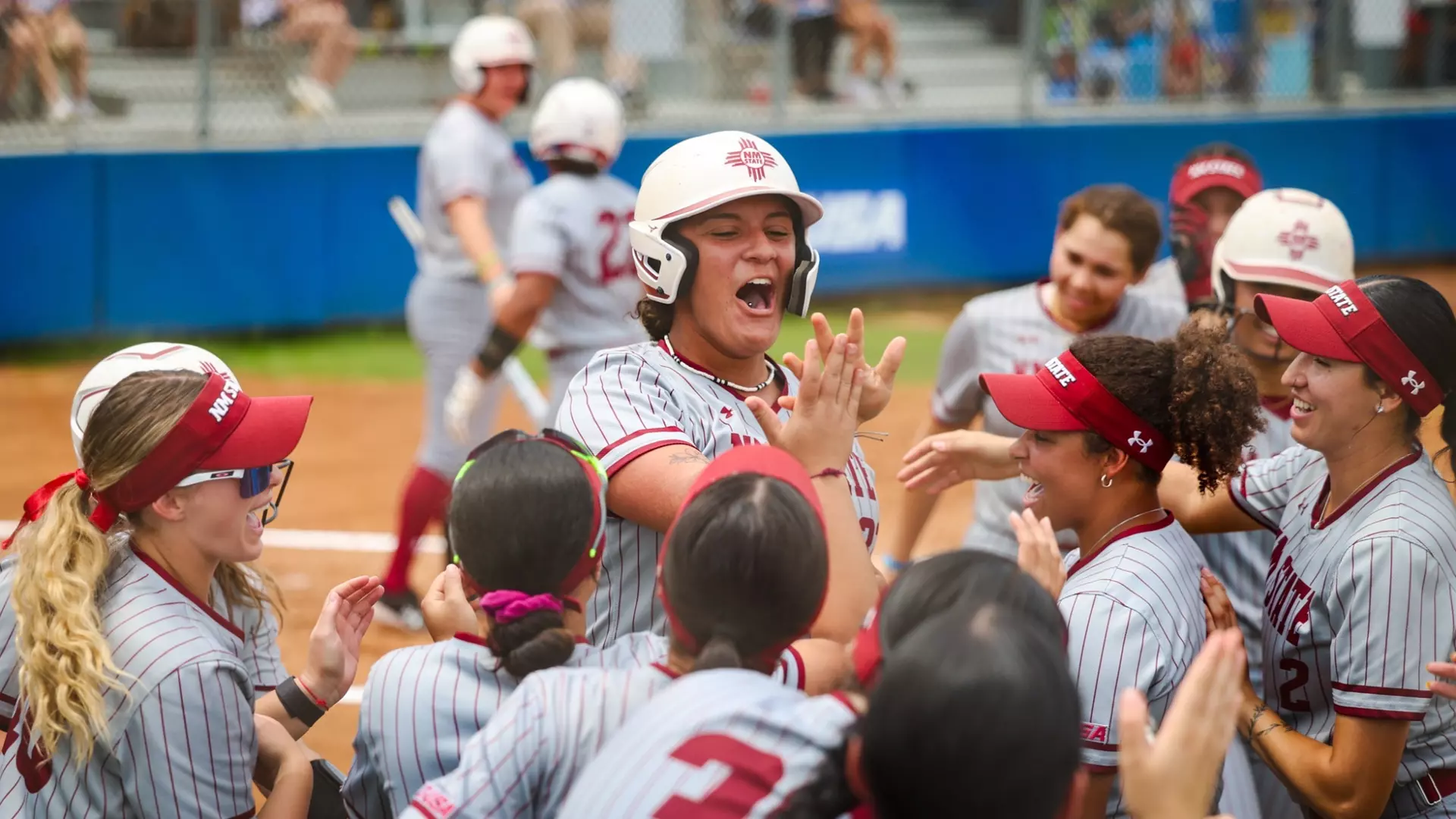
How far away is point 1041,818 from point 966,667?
219 millimetres

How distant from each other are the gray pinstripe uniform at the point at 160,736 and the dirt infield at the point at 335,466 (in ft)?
9.00

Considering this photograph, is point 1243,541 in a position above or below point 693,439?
below

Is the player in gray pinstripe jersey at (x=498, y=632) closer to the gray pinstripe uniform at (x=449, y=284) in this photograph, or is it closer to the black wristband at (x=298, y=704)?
the black wristband at (x=298, y=704)

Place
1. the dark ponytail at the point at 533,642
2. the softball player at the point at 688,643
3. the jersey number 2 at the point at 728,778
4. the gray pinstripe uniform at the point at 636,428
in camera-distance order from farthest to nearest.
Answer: the gray pinstripe uniform at the point at 636,428 < the dark ponytail at the point at 533,642 < the softball player at the point at 688,643 < the jersey number 2 at the point at 728,778

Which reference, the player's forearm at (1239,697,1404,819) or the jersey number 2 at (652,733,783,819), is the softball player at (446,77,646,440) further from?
the jersey number 2 at (652,733,783,819)

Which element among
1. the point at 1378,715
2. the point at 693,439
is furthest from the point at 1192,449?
the point at 693,439

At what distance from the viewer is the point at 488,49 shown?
724 cm

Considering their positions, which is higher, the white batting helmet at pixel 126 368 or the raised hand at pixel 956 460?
the white batting helmet at pixel 126 368

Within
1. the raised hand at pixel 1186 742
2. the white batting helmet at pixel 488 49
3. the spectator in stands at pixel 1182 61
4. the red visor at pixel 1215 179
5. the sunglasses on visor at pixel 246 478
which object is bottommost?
the raised hand at pixel 1186 742

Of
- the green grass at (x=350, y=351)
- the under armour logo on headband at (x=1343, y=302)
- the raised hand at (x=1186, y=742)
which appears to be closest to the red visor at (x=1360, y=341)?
the under armour logo on headband at (x=1343, y=302)

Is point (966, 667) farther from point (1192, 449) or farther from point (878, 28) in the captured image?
point (878, 28)

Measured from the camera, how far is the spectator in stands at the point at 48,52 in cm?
1136

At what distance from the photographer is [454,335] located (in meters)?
7.16

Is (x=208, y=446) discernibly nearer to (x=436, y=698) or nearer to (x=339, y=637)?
(x=339, y=637)
